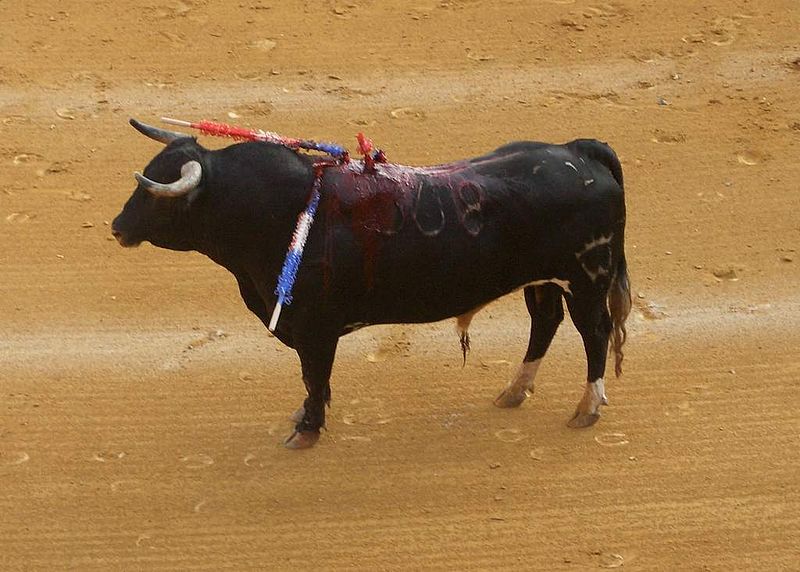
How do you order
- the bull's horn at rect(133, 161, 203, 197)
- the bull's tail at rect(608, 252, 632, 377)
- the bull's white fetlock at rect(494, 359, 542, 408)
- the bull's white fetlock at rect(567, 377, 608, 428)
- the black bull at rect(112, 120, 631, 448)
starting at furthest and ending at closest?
the bull's white fetlock at rect(494, 359, 542, 408) < the bull's white fetlock at rect(567, 377, 608, 428) < the bull's tail at rect(608, 252, 632, 377) < the black bull at rect(112, 120, 631, 448) < the bull's horn at rect(133, 161, 203, 197)

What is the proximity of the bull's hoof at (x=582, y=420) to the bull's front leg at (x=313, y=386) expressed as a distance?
1.49 m

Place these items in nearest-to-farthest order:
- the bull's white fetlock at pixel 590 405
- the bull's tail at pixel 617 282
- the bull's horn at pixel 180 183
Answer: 1. the bull's horn at pixel 180 183
2. the bull's tail at pixel 617 282
3. the bull's white fetlock at pixel 590 405

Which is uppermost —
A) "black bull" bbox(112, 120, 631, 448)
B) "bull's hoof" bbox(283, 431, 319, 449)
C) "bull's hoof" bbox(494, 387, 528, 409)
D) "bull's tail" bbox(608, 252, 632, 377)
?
"black bull" bbox(112, 120, 631, 448)

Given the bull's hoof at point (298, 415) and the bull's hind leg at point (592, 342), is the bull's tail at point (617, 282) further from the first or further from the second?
the bull's hoof at point (298, 415)

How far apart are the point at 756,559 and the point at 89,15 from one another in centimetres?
845

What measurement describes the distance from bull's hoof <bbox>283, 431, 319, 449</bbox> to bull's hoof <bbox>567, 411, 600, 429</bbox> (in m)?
1.55

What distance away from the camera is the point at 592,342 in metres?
7.83

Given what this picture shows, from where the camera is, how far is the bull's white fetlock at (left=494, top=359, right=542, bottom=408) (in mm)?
8203

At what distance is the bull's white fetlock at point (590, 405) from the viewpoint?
26.2 feet

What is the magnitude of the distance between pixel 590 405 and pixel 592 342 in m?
0.44

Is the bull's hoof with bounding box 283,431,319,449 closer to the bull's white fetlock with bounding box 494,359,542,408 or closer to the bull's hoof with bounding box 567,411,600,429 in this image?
the bull's white fetlock with bounding box 494,359,542,408

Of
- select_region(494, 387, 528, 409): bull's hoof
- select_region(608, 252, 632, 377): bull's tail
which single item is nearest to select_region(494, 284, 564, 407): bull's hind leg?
select_region(494, 387, 528, 409): bull's hoof

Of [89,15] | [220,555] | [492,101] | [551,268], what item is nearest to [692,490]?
[551,268]

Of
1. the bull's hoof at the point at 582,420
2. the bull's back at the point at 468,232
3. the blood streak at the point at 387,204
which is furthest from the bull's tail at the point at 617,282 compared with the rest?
the blood streak at the point at 387,204
